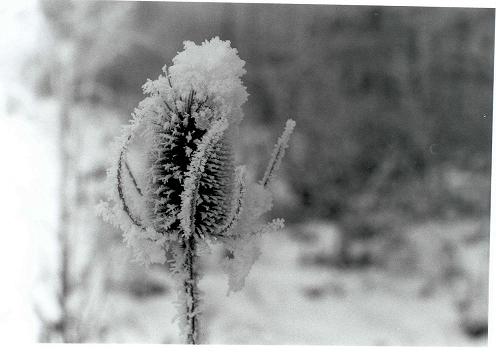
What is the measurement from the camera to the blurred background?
226 centimetres

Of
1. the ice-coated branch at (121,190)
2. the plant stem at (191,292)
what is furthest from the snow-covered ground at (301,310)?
the ice-coated branch at (121,190)

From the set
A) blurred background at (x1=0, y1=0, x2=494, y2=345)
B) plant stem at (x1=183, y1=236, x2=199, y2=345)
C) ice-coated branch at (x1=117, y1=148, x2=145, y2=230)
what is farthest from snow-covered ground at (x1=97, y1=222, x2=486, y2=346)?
ice-coated branch at (x1=117, y1=148, x2=145, y2=230)

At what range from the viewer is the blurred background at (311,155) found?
2.26 metres

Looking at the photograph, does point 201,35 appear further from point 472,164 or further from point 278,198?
point 472,164

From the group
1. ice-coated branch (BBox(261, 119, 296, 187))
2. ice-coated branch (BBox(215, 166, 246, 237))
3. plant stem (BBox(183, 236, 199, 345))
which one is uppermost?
ice-coated branch (BBox(261, 119, 296, 187))

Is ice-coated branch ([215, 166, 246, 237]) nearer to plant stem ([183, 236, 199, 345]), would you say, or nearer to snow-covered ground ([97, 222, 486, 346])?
plant stem ([183, 236, 199, 345])

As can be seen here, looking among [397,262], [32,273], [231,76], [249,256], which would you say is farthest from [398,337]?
[231,76]

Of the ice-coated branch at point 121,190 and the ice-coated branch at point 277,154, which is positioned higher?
the ice-coated branch at point 277,154

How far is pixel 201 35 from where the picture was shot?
135 inches

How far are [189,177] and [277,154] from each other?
0.14 meters

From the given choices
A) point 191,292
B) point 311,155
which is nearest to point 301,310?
point 311,155

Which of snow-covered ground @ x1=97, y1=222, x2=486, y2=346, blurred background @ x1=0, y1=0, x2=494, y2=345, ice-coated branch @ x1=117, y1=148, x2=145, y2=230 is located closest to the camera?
ice-coated branch @ x1=117, y1=148, x2=145, y2=230

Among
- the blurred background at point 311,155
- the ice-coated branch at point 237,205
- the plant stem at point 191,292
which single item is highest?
the blurred background at point 311,155

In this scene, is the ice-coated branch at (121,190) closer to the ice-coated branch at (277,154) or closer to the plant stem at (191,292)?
the plant stem at (191,292)
